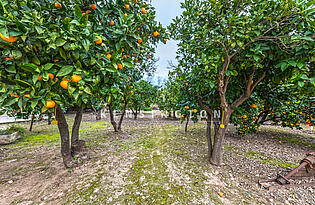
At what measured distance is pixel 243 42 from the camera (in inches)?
79.4

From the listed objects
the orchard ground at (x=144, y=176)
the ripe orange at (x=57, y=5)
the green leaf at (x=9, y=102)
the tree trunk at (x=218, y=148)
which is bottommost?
the orchard ground at (x=144, y=176)

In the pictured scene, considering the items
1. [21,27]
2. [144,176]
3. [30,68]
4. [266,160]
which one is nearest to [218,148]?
[266,160]

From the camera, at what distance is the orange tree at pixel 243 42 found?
171cm

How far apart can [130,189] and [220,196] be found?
5.11ft

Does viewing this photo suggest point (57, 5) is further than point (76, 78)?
Yes

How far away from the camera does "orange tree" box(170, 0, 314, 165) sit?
171 centimetres

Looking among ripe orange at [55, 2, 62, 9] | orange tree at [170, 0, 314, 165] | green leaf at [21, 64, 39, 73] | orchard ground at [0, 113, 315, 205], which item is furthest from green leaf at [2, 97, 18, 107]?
orange tree at [170, 0, 314, 165]

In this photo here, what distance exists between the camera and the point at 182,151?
3719 mm

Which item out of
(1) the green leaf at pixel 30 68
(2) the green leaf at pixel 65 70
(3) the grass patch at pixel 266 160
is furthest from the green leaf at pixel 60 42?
(3) the grass patch at pixel 266 160

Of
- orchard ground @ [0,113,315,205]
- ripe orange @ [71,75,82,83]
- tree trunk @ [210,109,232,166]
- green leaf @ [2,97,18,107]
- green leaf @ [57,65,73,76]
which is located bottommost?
orchard ground @ [0,113,315,205]

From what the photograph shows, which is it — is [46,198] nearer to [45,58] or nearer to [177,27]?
[45,58]

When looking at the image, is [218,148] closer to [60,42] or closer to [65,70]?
[65,70]

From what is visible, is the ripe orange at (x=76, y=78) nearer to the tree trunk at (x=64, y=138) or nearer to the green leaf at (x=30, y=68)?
the green leaf at (x=30, y=68)

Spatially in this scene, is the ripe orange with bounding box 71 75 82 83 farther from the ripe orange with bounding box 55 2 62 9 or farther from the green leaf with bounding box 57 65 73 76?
the ripe orange with bounding box 55 2 62 9
